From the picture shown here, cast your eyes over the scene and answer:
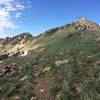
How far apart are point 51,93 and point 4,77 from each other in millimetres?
11819

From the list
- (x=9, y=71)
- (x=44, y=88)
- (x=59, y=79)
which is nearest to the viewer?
(x=44, y=88)

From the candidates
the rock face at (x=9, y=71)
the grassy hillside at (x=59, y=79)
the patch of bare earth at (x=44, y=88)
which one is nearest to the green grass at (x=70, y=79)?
the grassy hillside at (x=59, y=79)

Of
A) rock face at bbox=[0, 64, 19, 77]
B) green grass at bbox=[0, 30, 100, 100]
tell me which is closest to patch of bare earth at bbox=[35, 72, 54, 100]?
green grass at bbox=[0, 30, 100, 100]

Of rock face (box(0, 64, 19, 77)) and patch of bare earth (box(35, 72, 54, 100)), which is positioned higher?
rock face (box(0, 64, 19, 77))

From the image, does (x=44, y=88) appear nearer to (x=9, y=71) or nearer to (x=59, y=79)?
(x=59, y=79)

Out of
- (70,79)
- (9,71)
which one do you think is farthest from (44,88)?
(9,71)

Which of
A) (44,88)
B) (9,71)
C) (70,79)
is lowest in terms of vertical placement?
(44,88)

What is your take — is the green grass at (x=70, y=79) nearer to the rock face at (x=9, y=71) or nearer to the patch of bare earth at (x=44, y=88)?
the patch of bare earth at (x=44, y=88)

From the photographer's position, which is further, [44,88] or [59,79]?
[59,79]

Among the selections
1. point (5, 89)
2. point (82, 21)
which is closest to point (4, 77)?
point (5, 89)

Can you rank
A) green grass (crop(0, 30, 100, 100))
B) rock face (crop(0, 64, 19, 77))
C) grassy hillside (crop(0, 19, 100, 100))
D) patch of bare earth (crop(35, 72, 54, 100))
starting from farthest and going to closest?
1. rock face (crop(0, 64, 19, 77))
2. patch of bare earth (crop(35, 72, 54, 100))
3. grassy hillside (crop(0, 19, 100, 100))
4. green grass (crop(0, 30, 100, 100))

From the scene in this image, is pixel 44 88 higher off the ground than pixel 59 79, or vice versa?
pixel 59 79

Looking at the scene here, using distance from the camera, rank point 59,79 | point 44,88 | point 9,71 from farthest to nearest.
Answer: point 9,71 < point 59,79 < point 44,88

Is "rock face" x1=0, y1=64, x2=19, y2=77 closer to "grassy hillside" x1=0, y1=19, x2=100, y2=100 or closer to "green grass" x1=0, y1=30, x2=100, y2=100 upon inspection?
"grassy hillside" x1=0, y1=19, x2=100, y2=100
